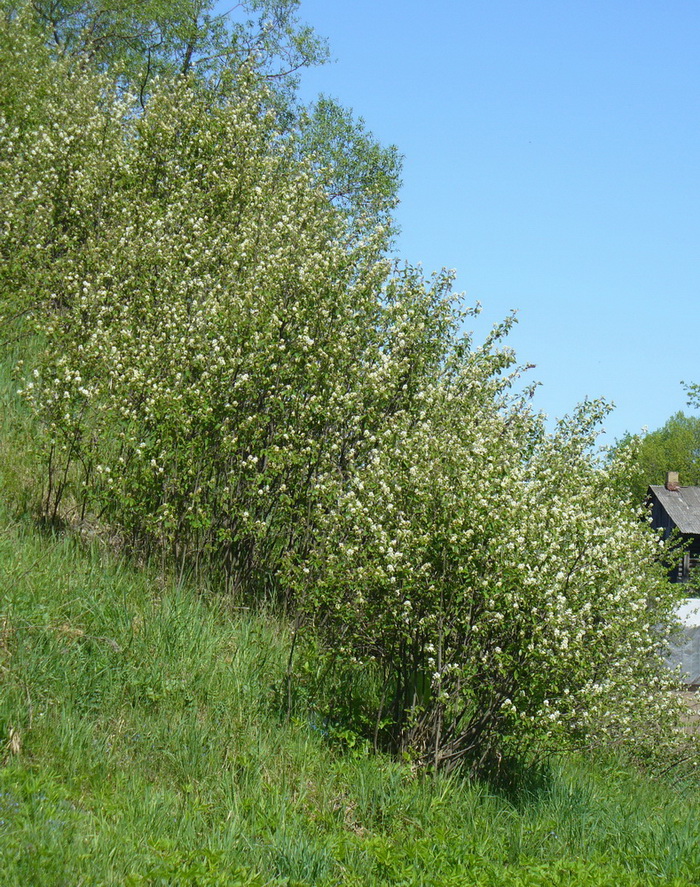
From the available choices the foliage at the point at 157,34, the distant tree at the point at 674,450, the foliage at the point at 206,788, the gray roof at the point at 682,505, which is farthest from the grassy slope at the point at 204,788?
the distant tree at the point at 674,450

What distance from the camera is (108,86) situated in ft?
64.3

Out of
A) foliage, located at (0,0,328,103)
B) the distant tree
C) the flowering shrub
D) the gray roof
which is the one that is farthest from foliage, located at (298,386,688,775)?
the distant tree

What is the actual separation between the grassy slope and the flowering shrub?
0.70 metres

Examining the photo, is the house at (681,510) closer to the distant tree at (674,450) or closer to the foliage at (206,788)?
the distant tree at (674,450)

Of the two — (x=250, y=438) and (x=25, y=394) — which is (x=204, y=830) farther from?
(x=25, y=394)

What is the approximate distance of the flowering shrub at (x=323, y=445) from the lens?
7387 millimetres

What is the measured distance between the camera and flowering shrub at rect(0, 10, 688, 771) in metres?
7.39

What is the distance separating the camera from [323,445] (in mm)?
10062

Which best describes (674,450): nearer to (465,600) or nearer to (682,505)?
(682,505)

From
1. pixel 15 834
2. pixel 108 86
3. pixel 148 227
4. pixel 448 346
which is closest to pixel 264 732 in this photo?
pixel 15 834

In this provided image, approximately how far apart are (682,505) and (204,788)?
160 feet

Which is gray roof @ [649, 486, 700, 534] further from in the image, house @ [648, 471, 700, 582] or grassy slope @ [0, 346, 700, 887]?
grassy slope @ [0, 346, 700, 887]

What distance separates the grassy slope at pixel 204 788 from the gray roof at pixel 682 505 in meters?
41.9

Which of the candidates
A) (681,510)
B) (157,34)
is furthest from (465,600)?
(681,510)
